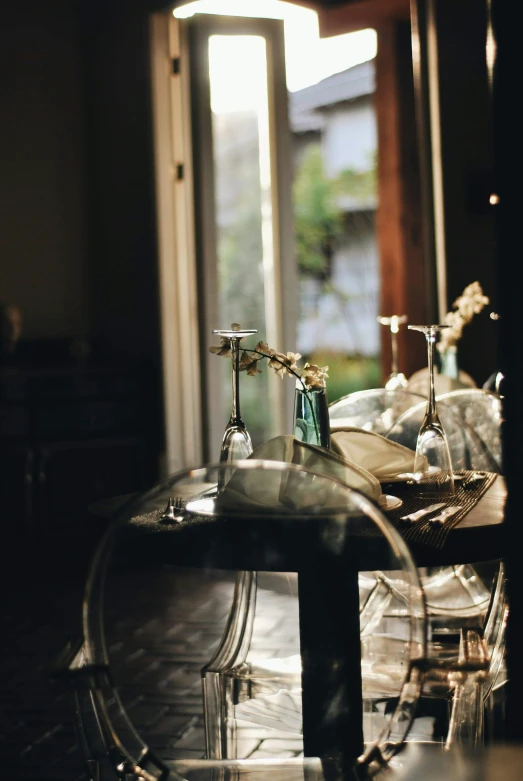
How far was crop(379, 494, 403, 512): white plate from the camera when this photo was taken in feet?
5.30

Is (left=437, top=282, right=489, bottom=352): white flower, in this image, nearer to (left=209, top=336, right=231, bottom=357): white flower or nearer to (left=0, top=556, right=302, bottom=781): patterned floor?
(left=0, top=556, right=302, bottom=781): patterned floor

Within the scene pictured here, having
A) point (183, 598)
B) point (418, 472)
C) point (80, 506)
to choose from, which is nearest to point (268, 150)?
point (80, 506)

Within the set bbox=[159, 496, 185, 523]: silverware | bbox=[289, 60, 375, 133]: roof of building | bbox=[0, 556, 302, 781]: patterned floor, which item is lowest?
bbox=[0, 556, 302, 781]: patterned floor

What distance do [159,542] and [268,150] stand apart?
3945 mm

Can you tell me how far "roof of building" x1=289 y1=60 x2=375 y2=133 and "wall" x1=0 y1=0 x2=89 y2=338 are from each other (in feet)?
17.0

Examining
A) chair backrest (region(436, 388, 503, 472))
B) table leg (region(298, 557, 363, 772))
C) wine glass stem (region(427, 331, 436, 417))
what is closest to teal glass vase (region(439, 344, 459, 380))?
chair backrest (region(436, 388, 503, 472))

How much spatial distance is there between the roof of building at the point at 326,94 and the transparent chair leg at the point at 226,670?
9.07 meters

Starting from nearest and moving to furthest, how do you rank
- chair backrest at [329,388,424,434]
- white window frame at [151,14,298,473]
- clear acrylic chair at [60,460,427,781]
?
clear acrylic chair at [60,460,427,781] < chair backrest at [329,388,424,434] < white window frame at [151,14,298,473]

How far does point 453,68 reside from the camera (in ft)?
15.0

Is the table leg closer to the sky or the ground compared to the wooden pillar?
closer to the ground

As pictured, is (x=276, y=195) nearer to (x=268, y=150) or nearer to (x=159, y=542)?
(x=268, y=150)

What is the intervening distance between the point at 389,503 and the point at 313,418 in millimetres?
227

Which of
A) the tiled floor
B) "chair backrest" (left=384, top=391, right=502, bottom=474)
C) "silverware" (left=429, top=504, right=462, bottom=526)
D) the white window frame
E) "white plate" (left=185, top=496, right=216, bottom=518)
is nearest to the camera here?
"white plate" (left=185, top=496, right=216, bottom=518)

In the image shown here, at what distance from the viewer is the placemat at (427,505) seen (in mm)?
1444
